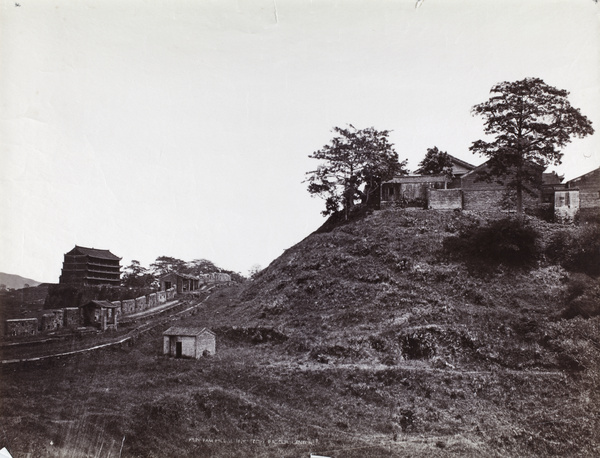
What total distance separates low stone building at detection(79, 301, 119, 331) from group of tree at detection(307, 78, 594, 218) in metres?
7.42

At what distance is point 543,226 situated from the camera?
18.7 metres

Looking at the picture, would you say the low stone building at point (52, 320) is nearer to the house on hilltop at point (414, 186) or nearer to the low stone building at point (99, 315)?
the low stone building at point (99, 315)

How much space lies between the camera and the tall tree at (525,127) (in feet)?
47.4

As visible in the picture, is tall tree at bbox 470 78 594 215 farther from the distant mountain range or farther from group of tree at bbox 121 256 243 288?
the distant mountain range

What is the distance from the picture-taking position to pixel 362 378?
547 inches

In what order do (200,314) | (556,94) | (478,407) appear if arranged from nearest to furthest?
(478,407), (556,94), (200,314)

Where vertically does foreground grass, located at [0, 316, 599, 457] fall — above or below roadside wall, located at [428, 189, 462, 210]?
below

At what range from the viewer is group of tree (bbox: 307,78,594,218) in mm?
14812

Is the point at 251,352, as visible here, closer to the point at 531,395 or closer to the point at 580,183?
the point at 531,395

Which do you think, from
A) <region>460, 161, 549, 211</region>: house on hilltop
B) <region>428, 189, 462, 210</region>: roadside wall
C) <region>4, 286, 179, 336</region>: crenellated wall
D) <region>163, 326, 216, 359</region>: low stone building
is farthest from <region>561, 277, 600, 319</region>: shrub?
<region>4, 286, 179, 336</region>: crenellated wall

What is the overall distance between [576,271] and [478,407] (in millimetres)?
6081

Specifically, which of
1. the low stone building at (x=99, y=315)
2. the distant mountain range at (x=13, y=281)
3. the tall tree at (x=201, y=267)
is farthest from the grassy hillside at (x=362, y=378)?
the distant mountain range at (x=13, y=281)

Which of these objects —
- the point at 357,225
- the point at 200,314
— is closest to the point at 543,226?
the point at 357,225

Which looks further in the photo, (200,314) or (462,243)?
(462,243)
